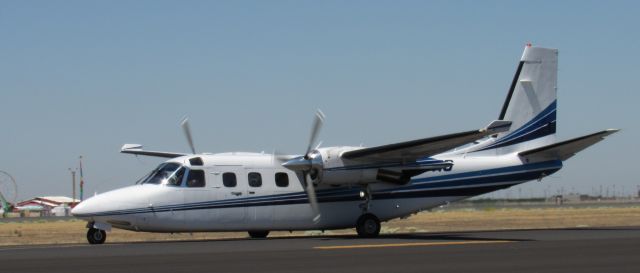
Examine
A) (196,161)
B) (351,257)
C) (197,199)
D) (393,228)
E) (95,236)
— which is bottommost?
(351,257)

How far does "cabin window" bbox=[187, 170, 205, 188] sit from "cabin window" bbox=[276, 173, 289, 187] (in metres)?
2.34

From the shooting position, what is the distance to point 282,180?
2575 cm

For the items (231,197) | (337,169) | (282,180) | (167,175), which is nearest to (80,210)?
(167,175)

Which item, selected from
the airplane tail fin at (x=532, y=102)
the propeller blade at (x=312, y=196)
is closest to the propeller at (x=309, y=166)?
the propeller blade at (x=312, y=196)

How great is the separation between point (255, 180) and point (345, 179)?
2666 millimetres

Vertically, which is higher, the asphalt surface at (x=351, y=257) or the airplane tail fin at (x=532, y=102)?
the airplane tail fin at (x=532, y=102)

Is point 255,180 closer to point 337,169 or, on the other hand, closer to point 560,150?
point 337,169

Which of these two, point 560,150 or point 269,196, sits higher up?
point 560,150

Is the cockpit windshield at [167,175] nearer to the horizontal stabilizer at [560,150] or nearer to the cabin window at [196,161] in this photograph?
the cabin window at [196,161]

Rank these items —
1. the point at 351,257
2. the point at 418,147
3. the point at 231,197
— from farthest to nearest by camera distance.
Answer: the point at 231,197 < the point at 418,147 < the point at 351,257

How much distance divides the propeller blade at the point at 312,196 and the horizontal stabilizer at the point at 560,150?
23.5 feet

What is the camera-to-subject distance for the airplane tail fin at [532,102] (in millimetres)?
28672

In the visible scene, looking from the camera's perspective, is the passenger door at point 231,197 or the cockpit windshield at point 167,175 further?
the passenger door at point 231,197

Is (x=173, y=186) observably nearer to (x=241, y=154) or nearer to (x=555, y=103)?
(x=241, y=154)
